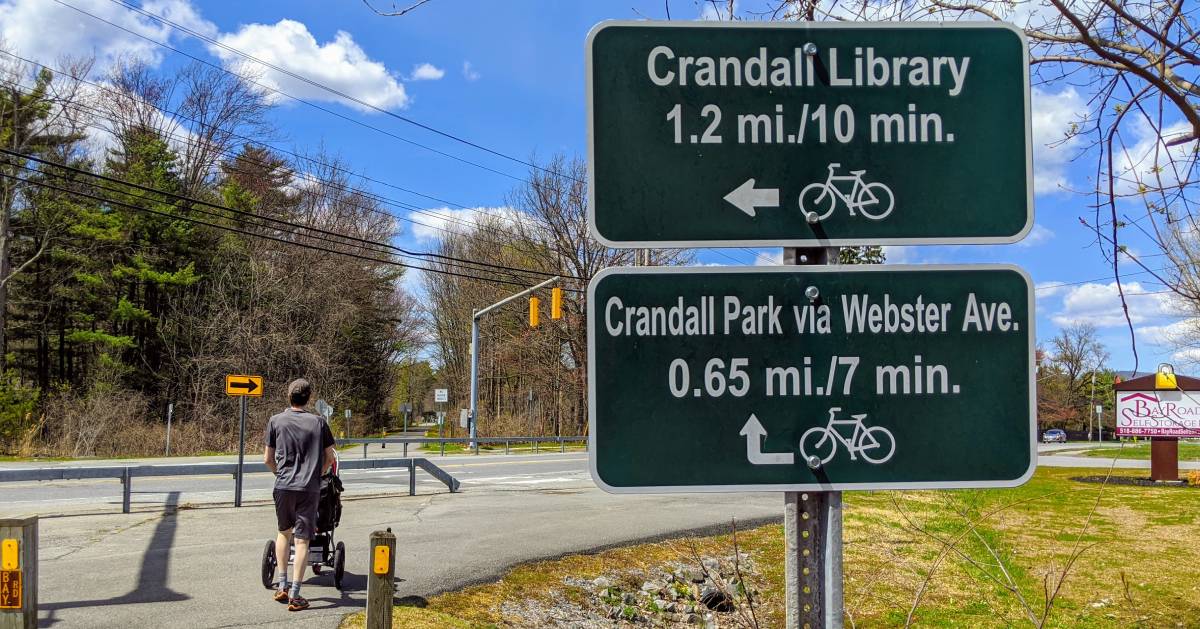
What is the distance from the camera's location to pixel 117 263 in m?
40.6

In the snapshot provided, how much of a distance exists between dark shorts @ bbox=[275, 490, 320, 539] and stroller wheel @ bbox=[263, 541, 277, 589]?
2.79ft

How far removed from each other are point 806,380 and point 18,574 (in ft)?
15.3

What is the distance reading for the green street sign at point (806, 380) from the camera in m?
1.91

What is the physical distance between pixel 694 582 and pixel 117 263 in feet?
123

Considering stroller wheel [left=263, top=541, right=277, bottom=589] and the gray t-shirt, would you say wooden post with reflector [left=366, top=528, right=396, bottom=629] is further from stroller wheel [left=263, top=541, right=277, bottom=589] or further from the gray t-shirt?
stroller wheel [left=263, top=541, right=277, bottom=589]

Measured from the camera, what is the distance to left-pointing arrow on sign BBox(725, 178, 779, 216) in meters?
1.97

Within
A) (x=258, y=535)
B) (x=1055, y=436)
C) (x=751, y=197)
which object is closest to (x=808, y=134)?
(x=751, y=197)

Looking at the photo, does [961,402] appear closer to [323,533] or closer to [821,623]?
[821,623]

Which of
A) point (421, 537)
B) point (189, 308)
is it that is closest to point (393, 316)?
point (189, 308)

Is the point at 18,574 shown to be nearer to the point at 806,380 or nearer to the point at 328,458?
the point at 328,458

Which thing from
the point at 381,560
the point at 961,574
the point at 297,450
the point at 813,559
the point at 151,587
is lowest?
the point at 961,574

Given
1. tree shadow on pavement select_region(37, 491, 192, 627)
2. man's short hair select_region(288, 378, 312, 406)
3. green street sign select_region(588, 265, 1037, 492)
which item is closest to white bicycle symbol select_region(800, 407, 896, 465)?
green street sign select_region(588, 265, 1037, 492)

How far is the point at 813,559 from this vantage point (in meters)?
1.93

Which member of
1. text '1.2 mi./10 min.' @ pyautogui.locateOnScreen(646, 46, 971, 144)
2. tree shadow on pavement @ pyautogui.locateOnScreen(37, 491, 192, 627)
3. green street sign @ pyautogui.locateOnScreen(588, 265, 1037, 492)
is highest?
text '1.2 mi./10 min.' @ pyautogui.locateOnScreen(646, 46, 971, 144)
